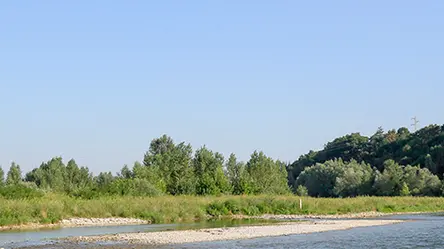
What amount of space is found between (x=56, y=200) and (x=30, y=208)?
200 inches

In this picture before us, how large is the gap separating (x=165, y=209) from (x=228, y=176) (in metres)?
44.1

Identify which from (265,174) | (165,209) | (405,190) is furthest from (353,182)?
(165,209)

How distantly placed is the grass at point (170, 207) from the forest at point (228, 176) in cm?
656

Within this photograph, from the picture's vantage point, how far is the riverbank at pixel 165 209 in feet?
176

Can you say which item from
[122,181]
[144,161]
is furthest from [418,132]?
[122,181]

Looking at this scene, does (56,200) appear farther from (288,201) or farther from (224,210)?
(288,201)

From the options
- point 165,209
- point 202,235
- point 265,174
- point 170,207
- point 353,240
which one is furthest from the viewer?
point 265,174

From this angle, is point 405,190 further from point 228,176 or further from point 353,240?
point 353,240

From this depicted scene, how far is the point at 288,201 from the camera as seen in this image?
72562 mm

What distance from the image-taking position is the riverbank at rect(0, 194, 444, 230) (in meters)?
53.5

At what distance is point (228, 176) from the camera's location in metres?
106

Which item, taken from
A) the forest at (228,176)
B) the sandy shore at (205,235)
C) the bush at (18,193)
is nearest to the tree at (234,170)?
the forest at (228,176)

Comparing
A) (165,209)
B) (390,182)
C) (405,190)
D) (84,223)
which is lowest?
(84,223)

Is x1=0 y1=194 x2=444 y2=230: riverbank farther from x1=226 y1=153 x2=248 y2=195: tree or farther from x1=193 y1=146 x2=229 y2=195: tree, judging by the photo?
x1=226 y1=153 x2=248 y2=195: tree
